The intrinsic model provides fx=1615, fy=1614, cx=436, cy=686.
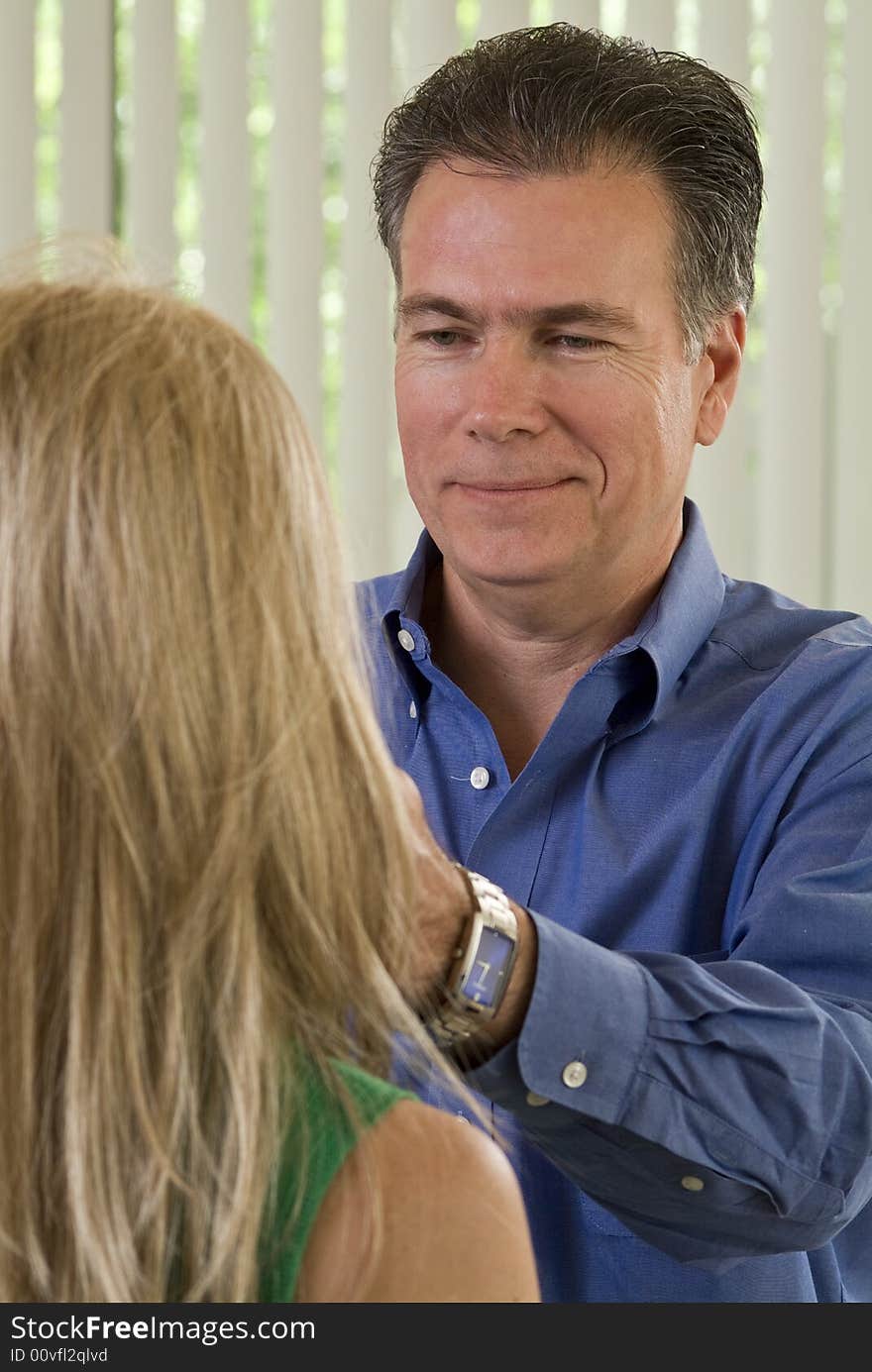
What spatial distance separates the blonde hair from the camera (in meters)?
0.75

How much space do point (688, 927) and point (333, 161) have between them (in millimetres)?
1421

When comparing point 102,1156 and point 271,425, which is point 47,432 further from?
point 102,1156

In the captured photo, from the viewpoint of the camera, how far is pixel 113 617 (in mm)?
750

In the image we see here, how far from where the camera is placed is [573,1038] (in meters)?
1.06

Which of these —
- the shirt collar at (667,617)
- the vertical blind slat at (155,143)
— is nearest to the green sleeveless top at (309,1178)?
the shirt collar at (667,617)

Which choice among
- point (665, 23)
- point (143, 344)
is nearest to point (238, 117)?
point (665, 23)

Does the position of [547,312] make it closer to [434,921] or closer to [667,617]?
[667,617]

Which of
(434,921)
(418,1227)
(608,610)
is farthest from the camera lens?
(608,610)

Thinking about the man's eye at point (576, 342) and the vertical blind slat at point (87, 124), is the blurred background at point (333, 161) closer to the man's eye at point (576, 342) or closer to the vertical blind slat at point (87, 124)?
the vertical blind slat at point (87, 124)

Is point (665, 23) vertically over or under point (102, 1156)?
over

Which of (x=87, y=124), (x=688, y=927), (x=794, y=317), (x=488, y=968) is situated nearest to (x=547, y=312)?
(x=688, y=927)

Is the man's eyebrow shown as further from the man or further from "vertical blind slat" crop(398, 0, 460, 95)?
"vertical blind slat" crop(398, 0, 460, 95)

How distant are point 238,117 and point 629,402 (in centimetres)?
114

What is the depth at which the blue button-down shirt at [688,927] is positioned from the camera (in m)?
1.09
